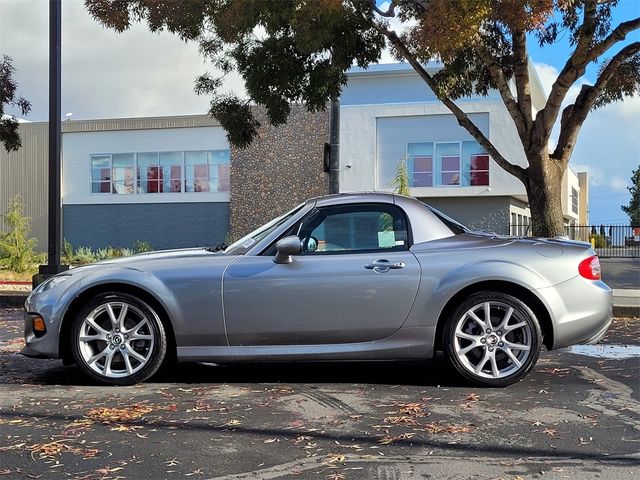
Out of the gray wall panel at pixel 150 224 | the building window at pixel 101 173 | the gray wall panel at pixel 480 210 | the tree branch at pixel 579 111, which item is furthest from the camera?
the building window at pixel 101 173

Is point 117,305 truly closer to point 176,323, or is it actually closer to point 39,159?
point 176,323

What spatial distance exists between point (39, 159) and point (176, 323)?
3368 centimetres

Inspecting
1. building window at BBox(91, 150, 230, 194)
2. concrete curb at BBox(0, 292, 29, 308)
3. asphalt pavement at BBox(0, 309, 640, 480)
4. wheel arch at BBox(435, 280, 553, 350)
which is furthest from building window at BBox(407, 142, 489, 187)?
wheel arch at BBox(435, 280, 553, 350)

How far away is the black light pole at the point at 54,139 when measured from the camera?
398 inches

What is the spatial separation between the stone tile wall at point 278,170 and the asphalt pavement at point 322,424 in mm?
26050

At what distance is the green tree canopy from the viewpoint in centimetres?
779

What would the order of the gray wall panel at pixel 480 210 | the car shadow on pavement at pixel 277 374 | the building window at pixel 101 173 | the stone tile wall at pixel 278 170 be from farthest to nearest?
the building window at pixel 101 173 < the stone tile wall at pixel 278 170 < the gray wall panel at pixel 480 210 < the car shadow on pavement at pixel 277 374

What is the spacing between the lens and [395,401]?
468 centimetres

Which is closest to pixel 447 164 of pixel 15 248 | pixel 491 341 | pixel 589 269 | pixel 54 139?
pixel 15 248

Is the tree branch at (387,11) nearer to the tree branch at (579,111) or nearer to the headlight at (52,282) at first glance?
the tree branch at (579,111)

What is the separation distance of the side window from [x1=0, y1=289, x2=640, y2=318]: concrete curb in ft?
17.7

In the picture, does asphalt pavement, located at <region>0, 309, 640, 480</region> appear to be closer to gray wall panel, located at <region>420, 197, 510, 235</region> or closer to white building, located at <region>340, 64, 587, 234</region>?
white building, located at <region>340, 64, 587, 234</region>

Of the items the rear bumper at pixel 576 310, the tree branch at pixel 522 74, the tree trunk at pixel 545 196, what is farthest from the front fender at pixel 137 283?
the tree branch at pixel 522 74

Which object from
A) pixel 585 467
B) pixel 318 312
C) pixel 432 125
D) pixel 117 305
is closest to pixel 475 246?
pixel 318 312
